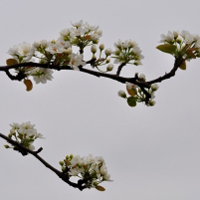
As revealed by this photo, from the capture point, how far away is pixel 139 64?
3.12 metres

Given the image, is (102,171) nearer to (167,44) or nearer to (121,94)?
(121,94)

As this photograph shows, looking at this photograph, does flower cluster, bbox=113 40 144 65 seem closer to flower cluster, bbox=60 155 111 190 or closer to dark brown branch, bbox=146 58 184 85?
dark brown branch, bbox=146 58 184 85

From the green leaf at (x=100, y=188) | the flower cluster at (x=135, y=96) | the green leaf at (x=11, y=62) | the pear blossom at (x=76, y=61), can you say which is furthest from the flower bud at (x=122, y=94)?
the green leaf at (x=11, y=62)

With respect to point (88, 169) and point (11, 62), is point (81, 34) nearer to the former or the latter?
point (11, 62)

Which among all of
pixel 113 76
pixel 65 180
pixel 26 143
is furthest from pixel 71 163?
pixel 113 76

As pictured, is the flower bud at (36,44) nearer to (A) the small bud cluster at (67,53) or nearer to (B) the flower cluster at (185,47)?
(A) the small bud cluster at (67,53)

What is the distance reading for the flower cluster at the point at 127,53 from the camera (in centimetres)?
313

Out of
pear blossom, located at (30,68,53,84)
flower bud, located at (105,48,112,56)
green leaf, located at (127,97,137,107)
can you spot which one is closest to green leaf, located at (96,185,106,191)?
green leaf, located at (127,97,137,107)

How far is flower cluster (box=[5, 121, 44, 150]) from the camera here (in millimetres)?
3717

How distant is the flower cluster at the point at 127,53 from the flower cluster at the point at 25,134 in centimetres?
110

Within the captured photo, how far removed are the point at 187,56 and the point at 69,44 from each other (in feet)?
2.91

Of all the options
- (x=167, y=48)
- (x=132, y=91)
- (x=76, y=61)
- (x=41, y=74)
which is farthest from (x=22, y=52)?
(x=167, y=48)

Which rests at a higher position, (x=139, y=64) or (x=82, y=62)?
(x=139, y=64)

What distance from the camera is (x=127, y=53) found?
317 cm
